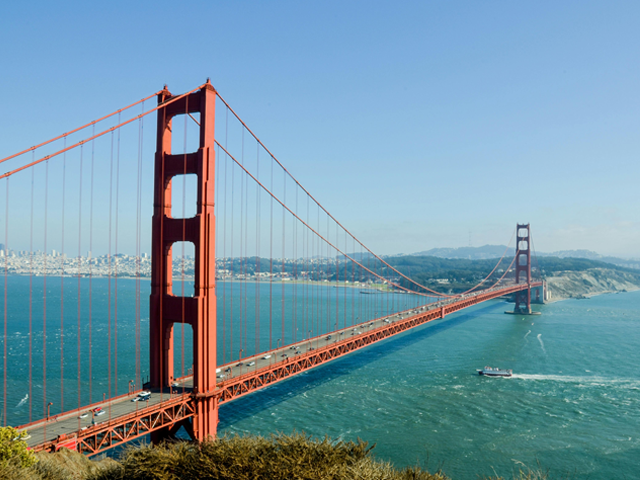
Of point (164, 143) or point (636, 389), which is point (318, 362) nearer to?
point (164, 143)

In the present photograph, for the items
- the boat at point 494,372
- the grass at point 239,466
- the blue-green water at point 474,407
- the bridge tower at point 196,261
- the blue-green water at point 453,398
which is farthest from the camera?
the boat at point 494,372

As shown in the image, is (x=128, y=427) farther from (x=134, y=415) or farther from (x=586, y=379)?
(x=586, y=379)

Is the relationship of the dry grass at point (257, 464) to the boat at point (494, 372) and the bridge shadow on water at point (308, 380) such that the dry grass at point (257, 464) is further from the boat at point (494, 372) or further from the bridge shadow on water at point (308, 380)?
the boat at point (494, 372)

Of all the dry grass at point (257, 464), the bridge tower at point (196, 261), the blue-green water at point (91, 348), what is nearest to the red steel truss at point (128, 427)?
the bridge tower at point (196, 261)

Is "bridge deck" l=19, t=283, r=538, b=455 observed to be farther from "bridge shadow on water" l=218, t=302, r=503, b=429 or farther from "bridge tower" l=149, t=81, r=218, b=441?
"bridge shadow on water" l=218, t=302, r=503, b=429

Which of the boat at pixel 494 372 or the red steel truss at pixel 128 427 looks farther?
the boat at pixel 494 372

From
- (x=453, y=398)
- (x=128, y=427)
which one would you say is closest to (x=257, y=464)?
(x=128, y=427)
